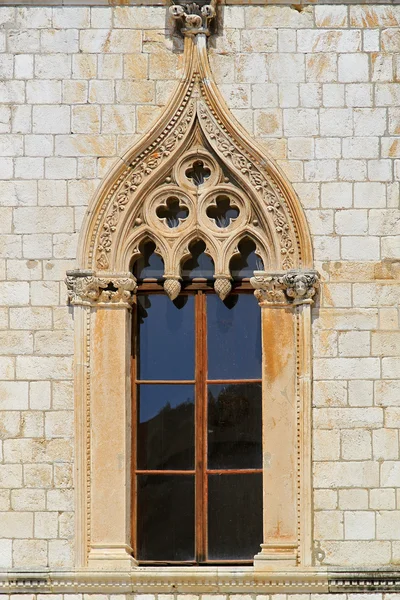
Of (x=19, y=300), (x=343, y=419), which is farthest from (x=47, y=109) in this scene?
(x=343, y=419)

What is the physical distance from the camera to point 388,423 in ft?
42.7

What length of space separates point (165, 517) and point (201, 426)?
795 mm

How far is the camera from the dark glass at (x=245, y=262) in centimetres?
1345

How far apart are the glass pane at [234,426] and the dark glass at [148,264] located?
1060mm

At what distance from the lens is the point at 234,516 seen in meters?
13.2

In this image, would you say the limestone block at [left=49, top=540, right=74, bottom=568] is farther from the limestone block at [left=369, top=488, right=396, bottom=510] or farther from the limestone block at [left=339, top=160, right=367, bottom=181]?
the limestone block at [left=339, top=160, right=367, bottom=181]

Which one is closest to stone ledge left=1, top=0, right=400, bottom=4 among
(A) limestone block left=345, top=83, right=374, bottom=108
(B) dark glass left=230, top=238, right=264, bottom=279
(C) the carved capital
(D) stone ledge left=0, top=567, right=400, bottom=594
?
(C) the carved capital

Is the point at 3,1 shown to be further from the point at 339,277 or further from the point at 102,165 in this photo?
the point at 339,277

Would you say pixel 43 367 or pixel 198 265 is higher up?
pixel 198 265

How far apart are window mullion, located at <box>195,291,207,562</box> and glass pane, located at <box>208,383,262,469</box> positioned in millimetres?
59

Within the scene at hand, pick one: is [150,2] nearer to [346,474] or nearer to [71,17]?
[71,17]

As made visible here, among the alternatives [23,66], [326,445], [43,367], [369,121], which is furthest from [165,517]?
[23,66]

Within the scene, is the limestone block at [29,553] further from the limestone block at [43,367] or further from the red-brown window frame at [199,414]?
the limestone block at [43,367]

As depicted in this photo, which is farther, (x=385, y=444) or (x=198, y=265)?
(x=198, y=265)
